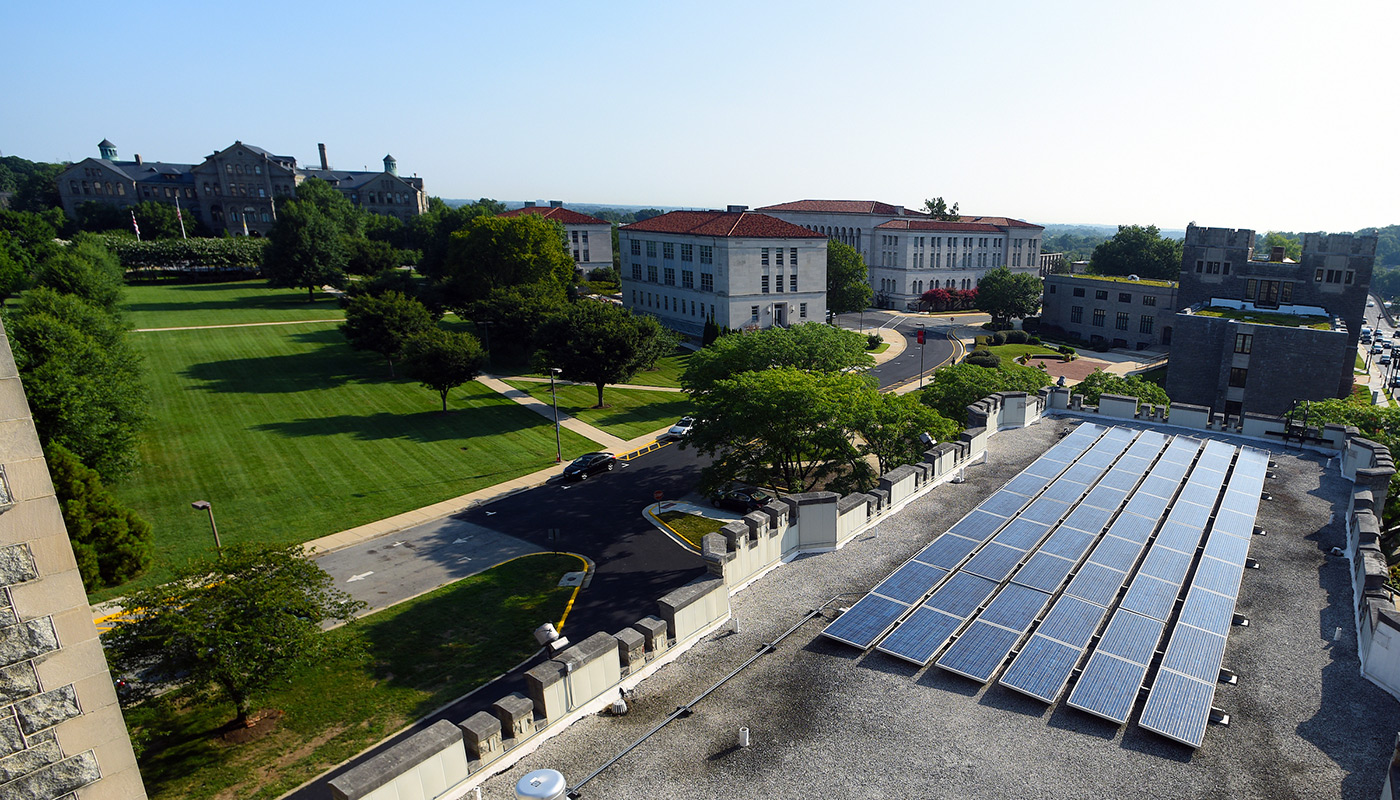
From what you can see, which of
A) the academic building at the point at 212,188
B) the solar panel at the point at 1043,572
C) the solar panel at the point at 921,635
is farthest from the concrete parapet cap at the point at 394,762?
the academic building at the point at 212,188

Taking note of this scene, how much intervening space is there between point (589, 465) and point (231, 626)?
3044cm

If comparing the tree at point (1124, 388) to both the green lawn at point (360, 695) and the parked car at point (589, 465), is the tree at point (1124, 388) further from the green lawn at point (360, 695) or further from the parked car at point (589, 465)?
the green lawn at point (360, 695)

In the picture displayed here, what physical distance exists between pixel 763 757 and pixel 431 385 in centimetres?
6113

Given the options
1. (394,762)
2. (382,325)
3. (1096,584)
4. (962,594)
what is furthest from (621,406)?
(394,762)

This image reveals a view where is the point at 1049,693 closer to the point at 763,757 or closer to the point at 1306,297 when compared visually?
the point at 763,757

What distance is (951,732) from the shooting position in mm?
13195

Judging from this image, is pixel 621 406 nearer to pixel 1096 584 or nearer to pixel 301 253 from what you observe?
pixel 1096 584

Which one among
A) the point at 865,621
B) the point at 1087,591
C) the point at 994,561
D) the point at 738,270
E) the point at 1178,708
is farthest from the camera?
the point at 738,270

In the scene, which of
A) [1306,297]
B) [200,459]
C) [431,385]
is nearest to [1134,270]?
[1306,297]

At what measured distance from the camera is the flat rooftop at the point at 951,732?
12.1 metres

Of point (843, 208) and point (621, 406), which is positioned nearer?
point (621, 406)

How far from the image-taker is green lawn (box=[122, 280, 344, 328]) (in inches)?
4026

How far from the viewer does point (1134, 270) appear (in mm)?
142000

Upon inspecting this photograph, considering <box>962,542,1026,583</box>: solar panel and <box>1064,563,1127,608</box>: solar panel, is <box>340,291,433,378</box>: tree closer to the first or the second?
<box>962,542,1026,583</box>: solar panel
